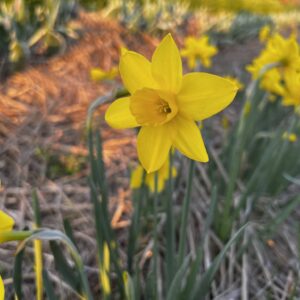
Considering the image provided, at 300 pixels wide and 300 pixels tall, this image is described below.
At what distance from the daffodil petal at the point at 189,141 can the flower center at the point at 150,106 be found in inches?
1.4

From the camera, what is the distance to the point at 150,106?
79cm

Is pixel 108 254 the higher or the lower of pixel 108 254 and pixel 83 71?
the lower

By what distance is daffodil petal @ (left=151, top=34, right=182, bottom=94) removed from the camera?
2.41 feet

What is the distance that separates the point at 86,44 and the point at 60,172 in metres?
1.80

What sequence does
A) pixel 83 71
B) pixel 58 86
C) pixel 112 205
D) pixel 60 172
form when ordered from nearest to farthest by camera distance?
pixel 112 205 < pixel 60 172 < pixel 58 86 < pixel 83 71

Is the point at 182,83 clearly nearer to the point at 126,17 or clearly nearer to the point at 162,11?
the point at 126,17

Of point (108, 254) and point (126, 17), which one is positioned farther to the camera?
point (126, 17)

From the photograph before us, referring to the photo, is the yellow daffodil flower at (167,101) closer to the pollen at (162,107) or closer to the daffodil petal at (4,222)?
the pollen at (162,107)

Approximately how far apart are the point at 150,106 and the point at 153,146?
86mm

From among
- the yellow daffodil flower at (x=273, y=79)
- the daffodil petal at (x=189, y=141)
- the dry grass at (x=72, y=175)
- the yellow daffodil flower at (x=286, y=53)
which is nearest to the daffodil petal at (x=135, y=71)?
the daffodil petal at (x=189, y=141)

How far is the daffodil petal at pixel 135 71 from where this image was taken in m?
0.75

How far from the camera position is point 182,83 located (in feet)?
2.48

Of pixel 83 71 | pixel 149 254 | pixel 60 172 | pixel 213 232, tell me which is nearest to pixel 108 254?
pixel 149 254

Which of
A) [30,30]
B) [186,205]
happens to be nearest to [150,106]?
[186,205]
